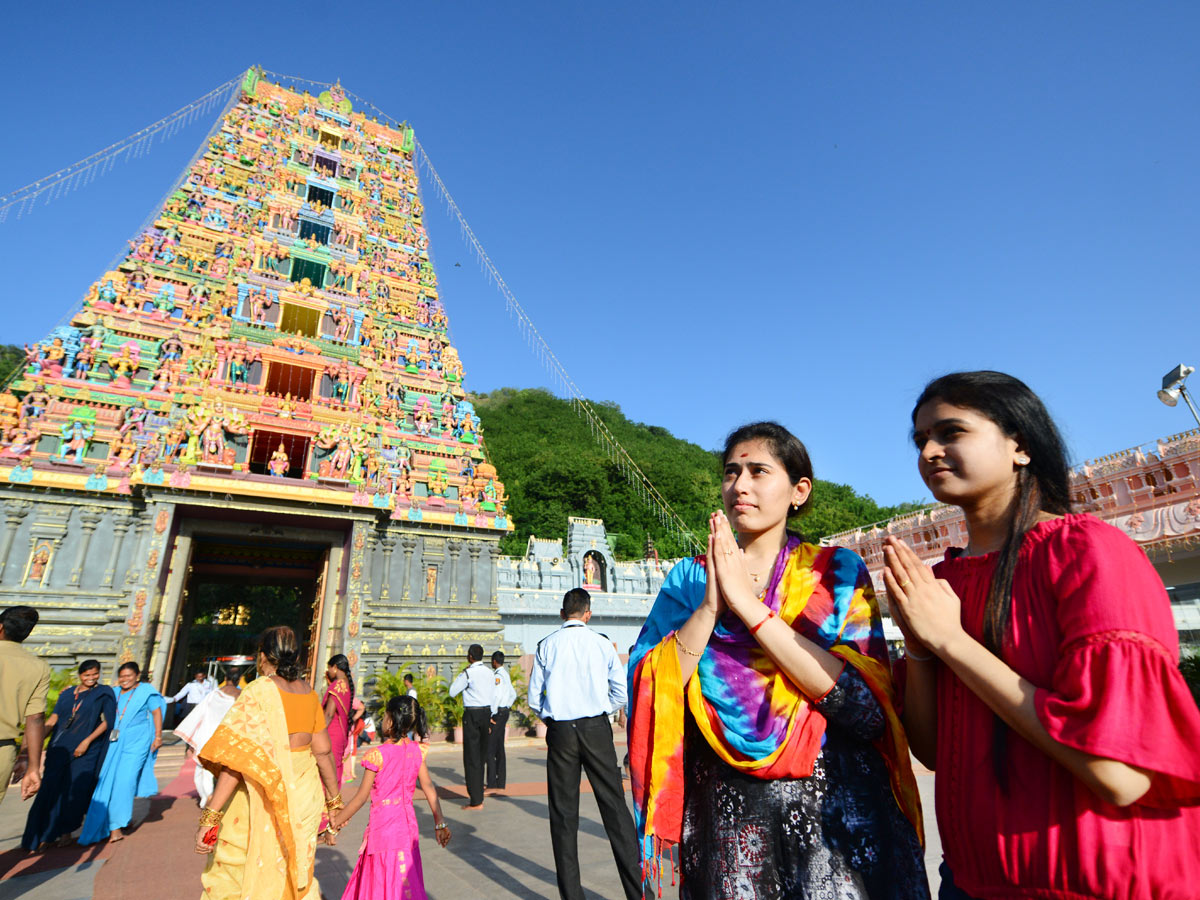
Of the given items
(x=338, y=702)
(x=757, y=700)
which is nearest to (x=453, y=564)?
(x=338, y=702)

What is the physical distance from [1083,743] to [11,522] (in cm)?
1568

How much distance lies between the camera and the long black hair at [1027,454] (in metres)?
1.43

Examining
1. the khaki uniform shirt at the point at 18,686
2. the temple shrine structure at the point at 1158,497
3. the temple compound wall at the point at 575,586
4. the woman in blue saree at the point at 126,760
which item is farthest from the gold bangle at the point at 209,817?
the temple compound wall at the point at 575,586

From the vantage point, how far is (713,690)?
1768mm

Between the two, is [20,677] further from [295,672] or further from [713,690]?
[713,690]

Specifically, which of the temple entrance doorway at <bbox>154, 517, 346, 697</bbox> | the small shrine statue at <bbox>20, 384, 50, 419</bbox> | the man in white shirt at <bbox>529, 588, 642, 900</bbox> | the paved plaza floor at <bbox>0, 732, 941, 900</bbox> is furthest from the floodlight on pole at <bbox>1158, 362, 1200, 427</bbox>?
the small shrine statue at <bbox>20, 384, 50, 419</bbox>

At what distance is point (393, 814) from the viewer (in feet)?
11.7

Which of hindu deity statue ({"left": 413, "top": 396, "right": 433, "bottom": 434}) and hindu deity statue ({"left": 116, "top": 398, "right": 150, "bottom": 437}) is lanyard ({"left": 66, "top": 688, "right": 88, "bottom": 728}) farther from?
Result: hindu deity statue ({"left": 413, "top": 396, "right": 433, "bottom": 434})

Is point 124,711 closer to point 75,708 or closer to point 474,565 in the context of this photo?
point 75,708

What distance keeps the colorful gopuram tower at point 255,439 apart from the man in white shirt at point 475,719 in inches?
260

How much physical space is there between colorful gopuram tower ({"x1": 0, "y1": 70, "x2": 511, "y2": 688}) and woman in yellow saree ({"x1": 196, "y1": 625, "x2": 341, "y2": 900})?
10.2 m

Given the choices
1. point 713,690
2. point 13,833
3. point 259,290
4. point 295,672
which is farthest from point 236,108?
point 713,690

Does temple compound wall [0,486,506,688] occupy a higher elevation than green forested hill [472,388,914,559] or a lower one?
lower

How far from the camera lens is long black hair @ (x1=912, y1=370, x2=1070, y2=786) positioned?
1426mm
